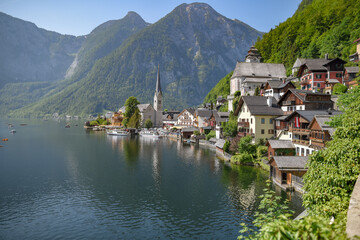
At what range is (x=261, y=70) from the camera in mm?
108812

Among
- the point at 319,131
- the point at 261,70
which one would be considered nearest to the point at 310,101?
the point at 319,131

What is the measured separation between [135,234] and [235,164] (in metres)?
35.8

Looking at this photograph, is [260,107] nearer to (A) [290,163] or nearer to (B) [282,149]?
(B) [282,149]

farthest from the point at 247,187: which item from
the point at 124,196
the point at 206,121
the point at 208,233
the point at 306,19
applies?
the point at 306,19

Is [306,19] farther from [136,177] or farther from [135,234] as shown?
[135,234]

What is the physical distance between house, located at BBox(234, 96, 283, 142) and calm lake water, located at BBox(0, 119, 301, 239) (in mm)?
11960

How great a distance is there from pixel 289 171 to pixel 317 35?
3638 inches

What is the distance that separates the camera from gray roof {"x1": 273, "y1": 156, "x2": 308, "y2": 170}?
3869 cm

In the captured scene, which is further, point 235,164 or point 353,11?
point 353,11

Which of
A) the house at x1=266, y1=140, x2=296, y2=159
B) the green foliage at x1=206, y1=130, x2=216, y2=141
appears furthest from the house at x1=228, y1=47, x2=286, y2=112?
the house at x1=266, y1=140, x2=296, y2=159

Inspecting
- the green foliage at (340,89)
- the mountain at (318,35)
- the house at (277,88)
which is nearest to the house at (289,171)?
the green foliage at (340,89)

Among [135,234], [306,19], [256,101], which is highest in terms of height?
[306,19]

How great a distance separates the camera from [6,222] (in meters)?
29.1

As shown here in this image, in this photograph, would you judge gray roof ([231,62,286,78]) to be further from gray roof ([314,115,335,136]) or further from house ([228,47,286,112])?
gray roof ([314,115,335,136])
